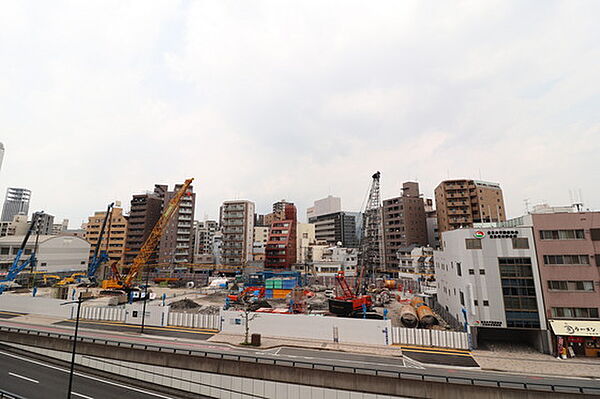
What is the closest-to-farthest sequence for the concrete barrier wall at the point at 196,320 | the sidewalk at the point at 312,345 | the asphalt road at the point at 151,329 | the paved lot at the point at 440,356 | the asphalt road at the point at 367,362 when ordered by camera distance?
the asphalt road at the point at 367,362 → the paved lot at the point at 440,356 → the sidewalk at the point at 312,345 → the asphalt road at the point at 151,329 → the concrete barrier wall at the point at 196,320

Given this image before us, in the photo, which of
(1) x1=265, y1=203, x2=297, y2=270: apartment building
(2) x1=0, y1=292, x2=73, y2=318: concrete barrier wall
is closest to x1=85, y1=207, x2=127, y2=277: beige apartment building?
(1) x1=265, y1=203, x2=297, y2=270: apartment building

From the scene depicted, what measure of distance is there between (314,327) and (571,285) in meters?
28.2

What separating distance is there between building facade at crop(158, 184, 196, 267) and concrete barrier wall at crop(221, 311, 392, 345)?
74.3m

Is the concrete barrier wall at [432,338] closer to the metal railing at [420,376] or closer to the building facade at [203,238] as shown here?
the metal railing at [420,376]

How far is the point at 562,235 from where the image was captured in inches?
1252

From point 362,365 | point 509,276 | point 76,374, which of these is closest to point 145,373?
point 76,374

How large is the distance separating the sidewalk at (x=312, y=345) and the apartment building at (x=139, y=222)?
90855 millimetres

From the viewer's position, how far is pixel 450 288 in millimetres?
40812

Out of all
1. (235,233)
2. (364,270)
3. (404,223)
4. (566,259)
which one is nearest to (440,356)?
(566,259)

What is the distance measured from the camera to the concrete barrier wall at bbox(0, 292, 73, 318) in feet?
145

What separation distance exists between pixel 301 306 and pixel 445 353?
73.8ft

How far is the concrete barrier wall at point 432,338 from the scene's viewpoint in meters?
31.9

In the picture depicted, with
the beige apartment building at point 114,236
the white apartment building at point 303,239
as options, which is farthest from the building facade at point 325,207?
the beige apartment building at point 114,236

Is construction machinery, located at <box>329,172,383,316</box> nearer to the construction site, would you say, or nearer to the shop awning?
the construction site
